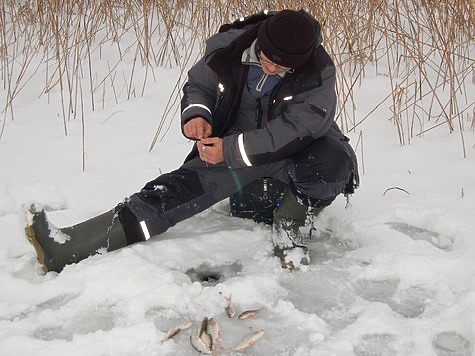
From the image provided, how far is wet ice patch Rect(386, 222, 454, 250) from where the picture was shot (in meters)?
2.08

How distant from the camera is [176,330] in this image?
1614 millimetres

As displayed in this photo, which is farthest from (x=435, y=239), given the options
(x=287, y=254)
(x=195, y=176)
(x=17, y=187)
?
(x=17, y=187)

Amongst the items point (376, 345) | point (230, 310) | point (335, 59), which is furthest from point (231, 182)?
point (335, 59)

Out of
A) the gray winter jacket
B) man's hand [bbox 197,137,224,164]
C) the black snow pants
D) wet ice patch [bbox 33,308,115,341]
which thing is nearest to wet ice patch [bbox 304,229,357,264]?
the black snow pants

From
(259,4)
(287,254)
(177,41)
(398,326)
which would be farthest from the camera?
(177,41)

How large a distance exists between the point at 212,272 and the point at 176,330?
1.25 feet

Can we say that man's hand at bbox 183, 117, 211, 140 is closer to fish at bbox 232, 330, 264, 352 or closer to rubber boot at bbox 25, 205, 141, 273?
rubber boot at bbox 25, 205, 141, 273

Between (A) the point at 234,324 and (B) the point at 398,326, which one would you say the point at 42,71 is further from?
(B) the point at 398,326

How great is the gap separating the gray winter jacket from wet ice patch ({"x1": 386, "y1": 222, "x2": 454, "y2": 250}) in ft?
1.37


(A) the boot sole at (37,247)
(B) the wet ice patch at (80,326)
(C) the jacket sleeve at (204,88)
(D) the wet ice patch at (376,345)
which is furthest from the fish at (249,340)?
(C) the jacket sleeve at (204,88)

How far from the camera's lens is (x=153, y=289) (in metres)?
1.78

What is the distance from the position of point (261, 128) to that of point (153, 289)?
67cm

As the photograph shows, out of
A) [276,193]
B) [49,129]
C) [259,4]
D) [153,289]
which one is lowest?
[153,289]

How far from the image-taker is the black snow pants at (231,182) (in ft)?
6.53
